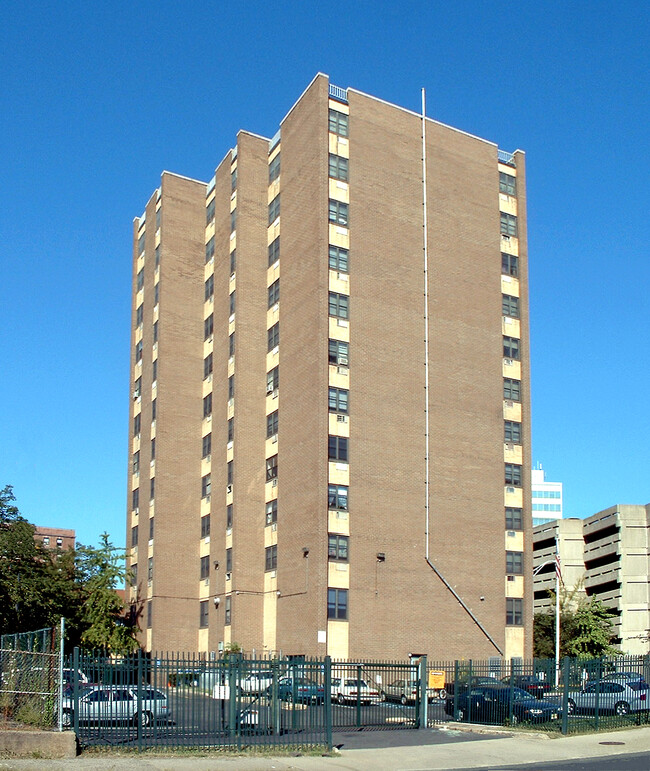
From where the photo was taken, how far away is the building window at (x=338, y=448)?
185 feet

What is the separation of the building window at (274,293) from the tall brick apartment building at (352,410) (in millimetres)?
251

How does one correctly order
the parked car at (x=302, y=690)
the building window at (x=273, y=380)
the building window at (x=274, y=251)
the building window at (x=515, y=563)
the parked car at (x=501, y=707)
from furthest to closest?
the building window at (x=274, y=251) < the building window at (x=273, y=380) < the building window at (x=515, y=563) < the parked car at (x=501, y=707) < the parked car at (x=302, y=690)

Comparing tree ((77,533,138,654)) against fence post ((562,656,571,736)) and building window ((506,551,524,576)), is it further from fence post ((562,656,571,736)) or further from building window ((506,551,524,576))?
fence post ((562,656,571,736))

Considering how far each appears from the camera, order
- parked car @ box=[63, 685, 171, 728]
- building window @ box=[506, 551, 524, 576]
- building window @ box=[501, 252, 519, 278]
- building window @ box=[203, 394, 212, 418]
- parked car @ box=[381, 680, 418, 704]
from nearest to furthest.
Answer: parked car @ box=[63, 685, 171, 728] < parked car @ box=[381, 680, 418, 704] < building window @ box=[506, 551, 524, 576] < building window @ box=[501, 252, 519, 278] < building window @ box=[203, 394, 212, 418]

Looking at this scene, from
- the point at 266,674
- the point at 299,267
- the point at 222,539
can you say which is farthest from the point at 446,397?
the point at 266,674

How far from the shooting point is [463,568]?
5941 cm

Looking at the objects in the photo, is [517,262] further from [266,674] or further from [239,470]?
[266,674]

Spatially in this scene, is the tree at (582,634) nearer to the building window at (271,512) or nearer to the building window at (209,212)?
the building window at (271,512)

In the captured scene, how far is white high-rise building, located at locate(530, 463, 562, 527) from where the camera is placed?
18562 cm

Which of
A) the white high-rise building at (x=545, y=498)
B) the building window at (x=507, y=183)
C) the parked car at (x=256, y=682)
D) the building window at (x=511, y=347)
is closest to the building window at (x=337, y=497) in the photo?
the building window at (x=511, y=347)

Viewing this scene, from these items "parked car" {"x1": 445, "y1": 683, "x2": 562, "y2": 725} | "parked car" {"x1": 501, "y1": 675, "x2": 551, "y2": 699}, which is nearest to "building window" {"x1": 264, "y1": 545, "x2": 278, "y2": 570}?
"parked car" {"x1": 445, "y1": 683, "x2": 562, "y2": 725}

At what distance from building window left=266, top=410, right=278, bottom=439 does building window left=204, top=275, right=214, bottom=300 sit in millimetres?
13080

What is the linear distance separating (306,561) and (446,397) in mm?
13617

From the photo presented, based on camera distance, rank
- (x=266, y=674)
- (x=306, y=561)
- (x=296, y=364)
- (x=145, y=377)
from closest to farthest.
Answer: (x=266, y=674), (x=306, y=561), (x=296, y=364), (x=145, y=377)
